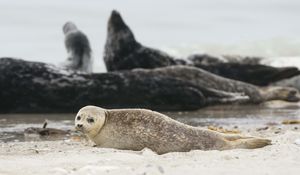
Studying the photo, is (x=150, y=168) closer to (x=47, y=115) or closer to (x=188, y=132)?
(x=188, y=132)

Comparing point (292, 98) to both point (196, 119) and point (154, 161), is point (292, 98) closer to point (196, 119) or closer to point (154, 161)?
point (196, 119)

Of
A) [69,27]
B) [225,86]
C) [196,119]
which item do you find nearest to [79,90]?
[196,119]

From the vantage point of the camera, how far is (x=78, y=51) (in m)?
15.9

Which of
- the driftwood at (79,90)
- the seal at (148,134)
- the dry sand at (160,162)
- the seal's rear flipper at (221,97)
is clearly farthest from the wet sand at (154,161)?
the seal's rear flipper at (221,97)

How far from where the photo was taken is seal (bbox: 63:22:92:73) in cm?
1551

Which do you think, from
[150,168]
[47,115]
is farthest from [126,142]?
[47,115]

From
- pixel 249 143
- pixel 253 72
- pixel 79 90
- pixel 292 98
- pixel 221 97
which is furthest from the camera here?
pixel 253 72

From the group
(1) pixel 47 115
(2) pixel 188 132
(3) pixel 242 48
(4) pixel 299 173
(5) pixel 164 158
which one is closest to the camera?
(4) pixel 299 173

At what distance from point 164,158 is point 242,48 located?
84.0 feet

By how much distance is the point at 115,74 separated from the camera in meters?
11.5

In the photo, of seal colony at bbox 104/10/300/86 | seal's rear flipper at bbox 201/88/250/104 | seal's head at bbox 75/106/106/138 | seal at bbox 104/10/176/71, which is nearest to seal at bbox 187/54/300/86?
seal colony at bbox 104/10/300/86

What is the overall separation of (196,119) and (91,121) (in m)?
3.88

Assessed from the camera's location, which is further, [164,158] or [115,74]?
[115,74]

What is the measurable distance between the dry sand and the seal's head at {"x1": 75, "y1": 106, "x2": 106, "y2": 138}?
0.36m
